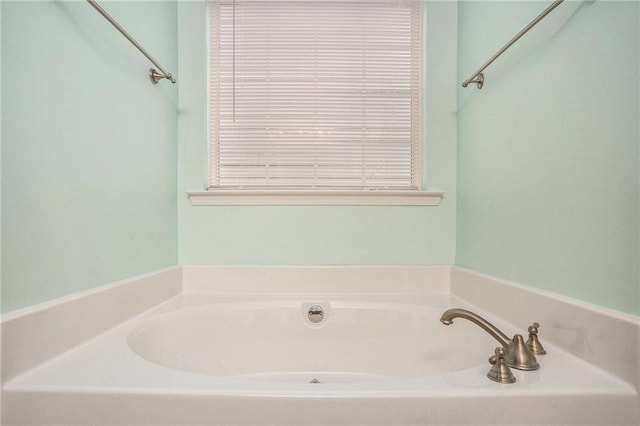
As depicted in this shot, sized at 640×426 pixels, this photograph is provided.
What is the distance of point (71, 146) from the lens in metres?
1.00

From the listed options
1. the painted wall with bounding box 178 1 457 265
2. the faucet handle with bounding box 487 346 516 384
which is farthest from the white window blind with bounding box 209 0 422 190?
the faucet handle with bounding box 487 346 516 384

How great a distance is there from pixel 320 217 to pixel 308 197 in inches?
4.5

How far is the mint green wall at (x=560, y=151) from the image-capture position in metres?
0.81

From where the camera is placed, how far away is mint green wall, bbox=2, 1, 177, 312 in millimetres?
819

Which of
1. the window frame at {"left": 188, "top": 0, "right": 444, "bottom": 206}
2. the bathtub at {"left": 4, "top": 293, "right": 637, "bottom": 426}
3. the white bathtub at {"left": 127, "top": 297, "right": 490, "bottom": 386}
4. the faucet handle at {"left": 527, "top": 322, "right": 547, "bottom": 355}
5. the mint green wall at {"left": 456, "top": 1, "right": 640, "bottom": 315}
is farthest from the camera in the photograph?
the window frame at {"left": 188, "top": 0, "right": 444, "bottom": 206}

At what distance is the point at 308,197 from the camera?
171 cm

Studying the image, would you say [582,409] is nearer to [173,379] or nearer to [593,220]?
[593,220]

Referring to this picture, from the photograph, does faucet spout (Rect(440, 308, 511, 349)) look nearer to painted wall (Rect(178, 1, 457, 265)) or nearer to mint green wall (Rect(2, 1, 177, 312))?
painted wall (Rect(178, 1, 457, 265))

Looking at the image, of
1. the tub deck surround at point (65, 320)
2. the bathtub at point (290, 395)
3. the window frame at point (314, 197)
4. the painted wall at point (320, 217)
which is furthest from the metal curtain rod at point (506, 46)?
the tub deck surround at point (65, 320)

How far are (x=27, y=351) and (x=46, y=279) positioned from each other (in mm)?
176

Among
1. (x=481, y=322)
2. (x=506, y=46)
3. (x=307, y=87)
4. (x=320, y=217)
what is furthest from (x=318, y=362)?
(x=506, y=46)

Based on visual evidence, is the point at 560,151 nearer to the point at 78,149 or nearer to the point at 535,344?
the point at 535,344

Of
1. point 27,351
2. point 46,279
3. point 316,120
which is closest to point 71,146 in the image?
point 46,279

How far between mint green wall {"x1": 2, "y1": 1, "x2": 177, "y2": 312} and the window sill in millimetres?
234
